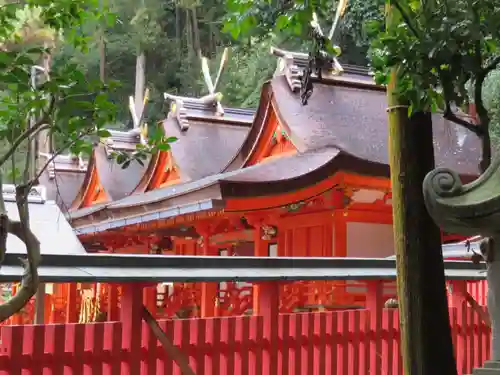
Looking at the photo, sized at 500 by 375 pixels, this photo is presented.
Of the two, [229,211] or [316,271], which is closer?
[316,271]

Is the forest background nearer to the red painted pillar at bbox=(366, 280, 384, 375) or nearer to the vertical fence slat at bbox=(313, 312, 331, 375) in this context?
the red painted pillar at bbox=(366, 280, 384, 375)

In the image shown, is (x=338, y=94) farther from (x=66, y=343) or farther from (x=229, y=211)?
(x=66, y=343)

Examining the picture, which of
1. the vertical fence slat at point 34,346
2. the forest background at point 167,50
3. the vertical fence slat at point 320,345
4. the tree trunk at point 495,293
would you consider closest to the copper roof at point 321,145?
the vertical fence slat at point 320,345

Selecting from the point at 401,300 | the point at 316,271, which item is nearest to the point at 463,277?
the point at 316,271

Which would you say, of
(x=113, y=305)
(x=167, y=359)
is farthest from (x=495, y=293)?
(x=113, y=305)

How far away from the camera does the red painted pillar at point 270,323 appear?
4.75 m

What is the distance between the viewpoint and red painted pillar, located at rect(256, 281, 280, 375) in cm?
475

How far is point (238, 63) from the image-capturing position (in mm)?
28859

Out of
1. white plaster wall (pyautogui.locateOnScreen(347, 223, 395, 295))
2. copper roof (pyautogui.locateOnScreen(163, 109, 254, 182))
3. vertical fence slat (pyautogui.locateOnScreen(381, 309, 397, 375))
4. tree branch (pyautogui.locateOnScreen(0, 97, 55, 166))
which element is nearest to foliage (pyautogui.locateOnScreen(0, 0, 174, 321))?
tree branch (pyautogui.locateOnScreen(0, 97, 55, 166))

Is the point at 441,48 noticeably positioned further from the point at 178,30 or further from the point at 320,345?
the point at 178,30

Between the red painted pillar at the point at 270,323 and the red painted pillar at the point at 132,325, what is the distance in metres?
0.88

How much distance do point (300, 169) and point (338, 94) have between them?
2408 millimetres

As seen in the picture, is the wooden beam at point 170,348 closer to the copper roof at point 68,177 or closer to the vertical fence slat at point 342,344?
the vertical fence slat at point 342,344

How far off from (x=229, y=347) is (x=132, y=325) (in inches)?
27.4
